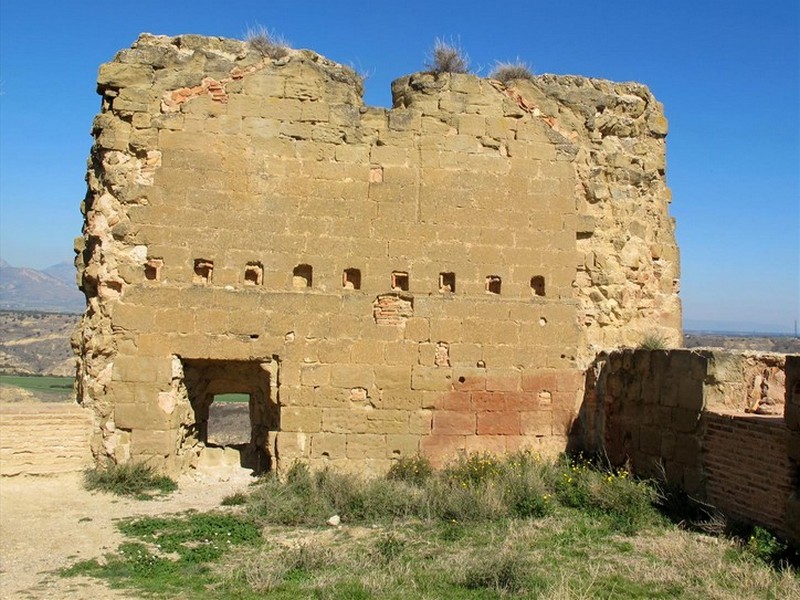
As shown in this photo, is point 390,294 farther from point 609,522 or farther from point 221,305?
point 609,522

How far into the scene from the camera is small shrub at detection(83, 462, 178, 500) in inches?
325

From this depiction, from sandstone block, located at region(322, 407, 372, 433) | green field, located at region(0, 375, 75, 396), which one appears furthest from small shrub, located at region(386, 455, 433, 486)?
green field, located at region(0, 375, 75, 396)

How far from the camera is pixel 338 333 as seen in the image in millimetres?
9156

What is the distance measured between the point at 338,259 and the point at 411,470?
278cm

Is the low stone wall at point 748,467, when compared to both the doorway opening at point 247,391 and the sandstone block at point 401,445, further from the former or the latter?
the doorway opening at point 247,391

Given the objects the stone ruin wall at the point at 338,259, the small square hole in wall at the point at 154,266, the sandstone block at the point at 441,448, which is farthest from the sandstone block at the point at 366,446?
the small square hole in wall at the point at 154,266

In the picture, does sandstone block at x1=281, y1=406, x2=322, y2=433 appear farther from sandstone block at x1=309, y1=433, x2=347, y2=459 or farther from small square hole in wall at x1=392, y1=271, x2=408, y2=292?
small square hole in wall at x1=392, y1=271, x2=408, y2=292

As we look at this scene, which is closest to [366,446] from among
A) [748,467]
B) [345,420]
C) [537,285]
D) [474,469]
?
[345,420]

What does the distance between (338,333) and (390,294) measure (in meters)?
0.83

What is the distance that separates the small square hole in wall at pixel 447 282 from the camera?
9516mm

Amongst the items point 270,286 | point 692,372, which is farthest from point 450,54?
point 692,372

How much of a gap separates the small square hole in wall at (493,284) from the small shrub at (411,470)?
236 cm

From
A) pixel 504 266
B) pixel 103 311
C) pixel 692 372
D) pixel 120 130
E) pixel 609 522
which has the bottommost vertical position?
pixel 609 522

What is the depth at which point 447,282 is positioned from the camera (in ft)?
31.4
